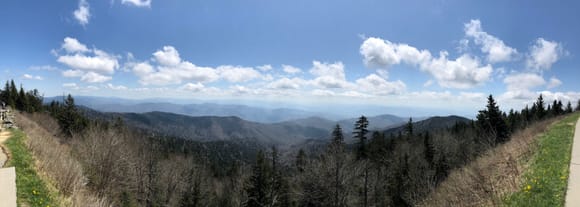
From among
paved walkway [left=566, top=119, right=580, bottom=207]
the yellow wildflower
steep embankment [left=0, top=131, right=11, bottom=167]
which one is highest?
paved walkway [left=566, top=119, right=580, bottom=207]

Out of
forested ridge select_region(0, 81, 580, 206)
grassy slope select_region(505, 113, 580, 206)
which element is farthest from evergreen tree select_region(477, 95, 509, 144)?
grassy slope select_region(505, 113, 580, 206)

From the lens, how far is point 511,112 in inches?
3135

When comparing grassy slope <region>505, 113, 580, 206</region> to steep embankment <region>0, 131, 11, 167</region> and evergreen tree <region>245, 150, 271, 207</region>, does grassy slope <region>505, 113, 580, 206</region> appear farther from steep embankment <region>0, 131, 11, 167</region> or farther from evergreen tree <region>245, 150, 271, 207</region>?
evergreen tree <region>245, 150, 271, 207</region>

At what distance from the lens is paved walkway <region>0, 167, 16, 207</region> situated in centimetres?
796

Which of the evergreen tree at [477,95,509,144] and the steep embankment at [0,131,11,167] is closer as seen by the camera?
the steep embankment at [0,131,11,167]

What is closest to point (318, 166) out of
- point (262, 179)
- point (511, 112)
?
point (262, 179)

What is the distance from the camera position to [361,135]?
53531 millimetres

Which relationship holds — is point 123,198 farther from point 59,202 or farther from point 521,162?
point 521,162

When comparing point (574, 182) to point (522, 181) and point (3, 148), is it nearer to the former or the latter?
point (522, 181)

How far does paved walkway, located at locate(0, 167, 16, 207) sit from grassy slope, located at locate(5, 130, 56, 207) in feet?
0.39

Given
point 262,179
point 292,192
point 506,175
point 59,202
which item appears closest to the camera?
point 59,202

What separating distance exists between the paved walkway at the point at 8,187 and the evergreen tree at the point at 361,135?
153 feet

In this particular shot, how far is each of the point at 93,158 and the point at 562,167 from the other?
29.0 m

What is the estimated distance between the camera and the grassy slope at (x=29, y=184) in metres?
8.37
